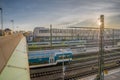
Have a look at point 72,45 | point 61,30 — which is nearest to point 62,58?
Result: point 72,45

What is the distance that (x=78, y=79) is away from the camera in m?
18.0

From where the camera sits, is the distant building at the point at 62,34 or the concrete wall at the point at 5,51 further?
the distant building at the point at 62,34

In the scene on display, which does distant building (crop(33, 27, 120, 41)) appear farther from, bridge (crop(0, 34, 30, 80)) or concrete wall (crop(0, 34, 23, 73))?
bridge (crop(0, 34, 30, 80))

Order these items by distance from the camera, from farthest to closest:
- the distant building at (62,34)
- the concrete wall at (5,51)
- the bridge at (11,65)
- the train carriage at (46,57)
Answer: the distant building at (62,34), the train carriage at (46,57), the concrete wall at (5,51), the bridge at (11,65)

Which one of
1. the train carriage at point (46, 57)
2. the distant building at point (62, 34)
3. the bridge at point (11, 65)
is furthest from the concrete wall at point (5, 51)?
the distant building at point (62, 34)

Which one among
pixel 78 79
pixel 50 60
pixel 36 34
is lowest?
pixel 78 79

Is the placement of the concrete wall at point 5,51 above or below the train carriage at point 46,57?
above

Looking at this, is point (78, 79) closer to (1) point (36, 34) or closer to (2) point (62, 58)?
(2) point (62, 58)

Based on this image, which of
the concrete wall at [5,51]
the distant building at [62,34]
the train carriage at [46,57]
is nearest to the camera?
the concrete wall at [5,51]

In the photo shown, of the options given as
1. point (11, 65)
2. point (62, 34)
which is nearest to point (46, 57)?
point (11, 65)

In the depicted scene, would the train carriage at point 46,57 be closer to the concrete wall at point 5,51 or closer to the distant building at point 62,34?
the concrete wall at point 5,51

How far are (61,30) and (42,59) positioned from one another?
1656 inches

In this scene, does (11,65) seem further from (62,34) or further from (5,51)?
(62,34)

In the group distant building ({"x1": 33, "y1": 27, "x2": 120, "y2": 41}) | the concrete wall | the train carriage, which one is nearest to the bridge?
the concrete wall
